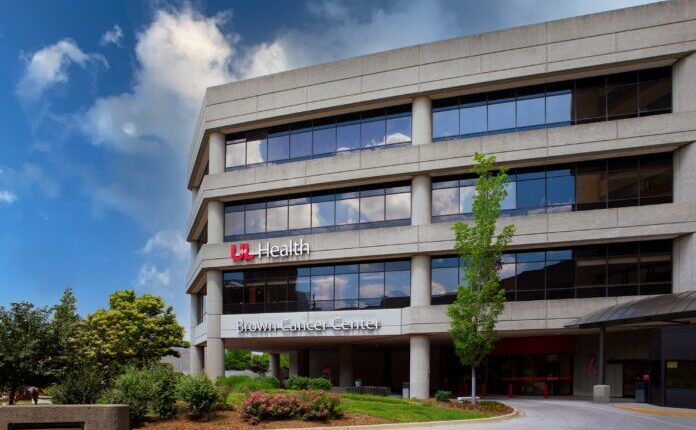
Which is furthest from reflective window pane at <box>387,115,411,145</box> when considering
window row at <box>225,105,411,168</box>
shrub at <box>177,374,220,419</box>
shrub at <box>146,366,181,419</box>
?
shrub at <box>146,366,181,419</box>

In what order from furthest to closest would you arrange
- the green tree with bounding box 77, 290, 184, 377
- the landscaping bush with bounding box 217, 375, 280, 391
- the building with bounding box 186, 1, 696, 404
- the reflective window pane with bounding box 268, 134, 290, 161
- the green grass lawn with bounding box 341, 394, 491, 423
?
the green tree with bounding box 77, 290, 184, 377, the reflective window pane with bounding box 268, 134, 290, 161, the building with bounding box 186, 1, 696, 404, the landscaping bush with bounding box 217, 375, 280, 391, the green grass lawn with bounding box 341, 394, 491, 423

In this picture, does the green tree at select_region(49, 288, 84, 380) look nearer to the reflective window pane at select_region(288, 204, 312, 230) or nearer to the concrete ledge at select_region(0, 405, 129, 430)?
the concrete ledge at select_region(0, 405, 129, 430)

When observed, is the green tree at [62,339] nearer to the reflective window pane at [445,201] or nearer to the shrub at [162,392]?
the shrub at [162,392]

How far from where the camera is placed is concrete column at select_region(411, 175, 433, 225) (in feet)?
124

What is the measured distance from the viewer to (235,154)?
1751 inches

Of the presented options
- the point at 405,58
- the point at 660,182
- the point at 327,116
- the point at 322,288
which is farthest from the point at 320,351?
the point at 660,182

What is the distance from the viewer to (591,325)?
106ft

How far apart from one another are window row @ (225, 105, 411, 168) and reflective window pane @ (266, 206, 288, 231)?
3.09 m

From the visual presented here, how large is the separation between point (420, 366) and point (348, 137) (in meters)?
14.0

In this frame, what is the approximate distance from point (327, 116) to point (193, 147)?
623 inches

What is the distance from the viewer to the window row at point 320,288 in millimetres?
39188

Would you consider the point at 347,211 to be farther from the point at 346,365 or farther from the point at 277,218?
the point at 346,365

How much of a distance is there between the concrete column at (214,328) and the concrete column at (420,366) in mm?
12583

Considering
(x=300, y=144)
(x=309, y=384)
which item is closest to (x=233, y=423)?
(x=309, y=384)
